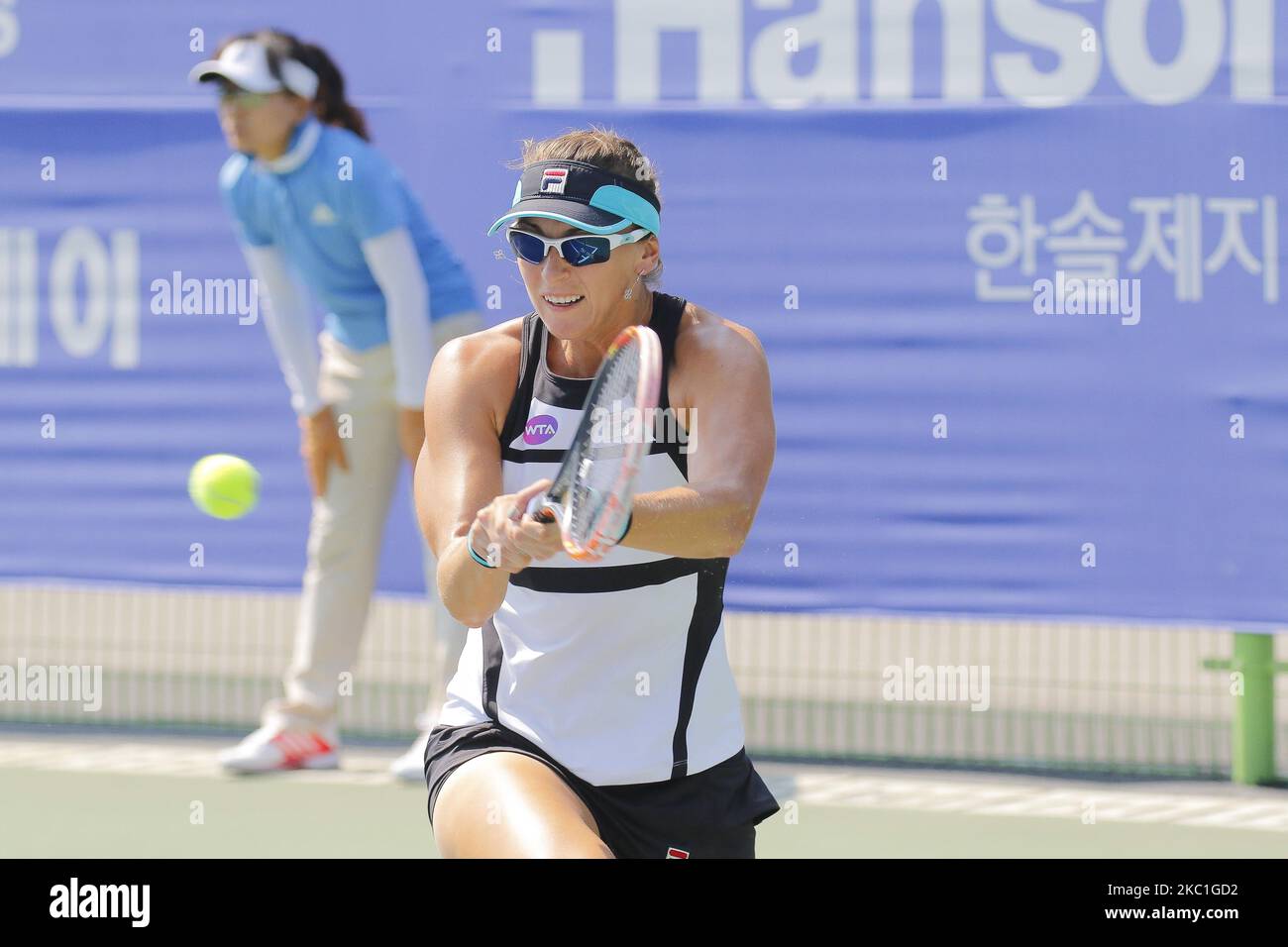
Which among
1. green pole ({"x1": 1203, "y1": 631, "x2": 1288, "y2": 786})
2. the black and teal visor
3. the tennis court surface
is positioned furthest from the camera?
green pole ({"x1": 1203, "y1": 631, "x2": 1288, "y2": 786})

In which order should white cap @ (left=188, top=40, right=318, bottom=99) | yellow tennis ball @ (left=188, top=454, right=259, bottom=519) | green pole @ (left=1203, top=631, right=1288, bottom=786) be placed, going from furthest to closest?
yellow tennis ball @ (left=188, top=454, right=259, bottom=519) < white cap @ (left=188, top=40, right=318, bottom=99) < green pole @ (left=1203, top=631, right=1288, bottom=786)

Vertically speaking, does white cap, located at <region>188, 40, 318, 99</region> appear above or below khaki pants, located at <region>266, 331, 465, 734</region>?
above

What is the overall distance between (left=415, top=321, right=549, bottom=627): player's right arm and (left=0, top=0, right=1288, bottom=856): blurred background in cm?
238

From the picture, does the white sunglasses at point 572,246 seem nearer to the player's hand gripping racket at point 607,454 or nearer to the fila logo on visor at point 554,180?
the fila logo on visor at point 554,180

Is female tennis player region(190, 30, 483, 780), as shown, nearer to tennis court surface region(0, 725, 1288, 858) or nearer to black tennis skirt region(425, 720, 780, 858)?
tennis court surface region(0, 725, 1288, 858)

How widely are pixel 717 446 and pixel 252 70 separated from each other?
3301 millimetres

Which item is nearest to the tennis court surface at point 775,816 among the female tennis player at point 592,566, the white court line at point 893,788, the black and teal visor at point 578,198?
the white court line at point 893,788

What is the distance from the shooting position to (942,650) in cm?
764

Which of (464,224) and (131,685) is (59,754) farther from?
(464,224)


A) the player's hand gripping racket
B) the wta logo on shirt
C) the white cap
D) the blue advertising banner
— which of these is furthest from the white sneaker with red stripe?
the player's hand gripping racket

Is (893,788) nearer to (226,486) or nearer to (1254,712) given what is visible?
(1254,712)

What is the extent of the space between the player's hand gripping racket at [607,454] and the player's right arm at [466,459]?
0.61 ft

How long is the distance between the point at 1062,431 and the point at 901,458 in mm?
461

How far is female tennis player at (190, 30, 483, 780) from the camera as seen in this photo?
568cm
